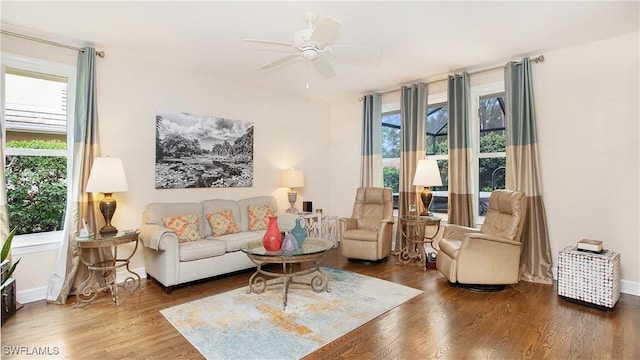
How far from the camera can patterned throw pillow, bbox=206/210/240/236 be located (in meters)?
4.25

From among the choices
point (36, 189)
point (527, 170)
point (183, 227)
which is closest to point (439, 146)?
point (527, 170)

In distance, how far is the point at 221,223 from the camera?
4285 mm

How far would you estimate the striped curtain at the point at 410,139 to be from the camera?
4.99m

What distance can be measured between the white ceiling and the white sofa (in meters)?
1.87

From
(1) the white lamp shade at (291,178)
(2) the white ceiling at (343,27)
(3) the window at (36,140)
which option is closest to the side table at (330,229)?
(1) the white lamp shade at (291,178)

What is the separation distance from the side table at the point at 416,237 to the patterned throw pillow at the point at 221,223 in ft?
7.65

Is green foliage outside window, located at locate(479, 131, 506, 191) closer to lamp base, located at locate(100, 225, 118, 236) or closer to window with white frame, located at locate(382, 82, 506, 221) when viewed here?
window with white frame, located at locate(382, 82, 506, 221)

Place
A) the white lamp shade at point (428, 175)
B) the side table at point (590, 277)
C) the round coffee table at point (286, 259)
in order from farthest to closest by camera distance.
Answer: the white lamp shade at point (428, 175) → the round coffee table at point (286, 259) → the side table at point (590, 277)

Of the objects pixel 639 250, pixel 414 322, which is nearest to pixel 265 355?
pixel 414 322

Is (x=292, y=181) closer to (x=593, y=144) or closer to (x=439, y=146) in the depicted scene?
(x=439, y=146)

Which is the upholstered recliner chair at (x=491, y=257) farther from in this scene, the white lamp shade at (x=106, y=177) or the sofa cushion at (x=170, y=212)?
the white lamp shade at (x=106, y=177)

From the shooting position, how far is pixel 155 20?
3.04 meters

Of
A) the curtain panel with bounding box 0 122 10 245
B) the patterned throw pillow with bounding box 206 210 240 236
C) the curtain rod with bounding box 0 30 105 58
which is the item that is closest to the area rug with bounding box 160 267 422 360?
the patterned throw pillow with bounding box 206 210 240 236

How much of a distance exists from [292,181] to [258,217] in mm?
930
